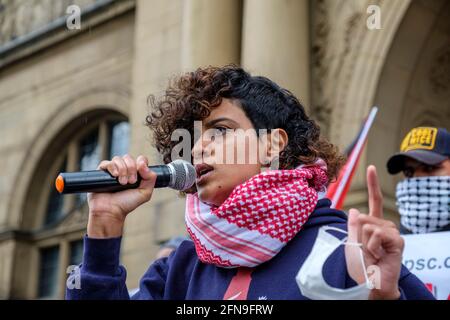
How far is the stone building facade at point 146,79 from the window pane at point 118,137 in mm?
22

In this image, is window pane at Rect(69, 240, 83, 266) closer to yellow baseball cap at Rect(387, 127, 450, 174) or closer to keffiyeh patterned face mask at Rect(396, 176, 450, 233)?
yellow baseball cap at Rect(387, 127, 450, 174)

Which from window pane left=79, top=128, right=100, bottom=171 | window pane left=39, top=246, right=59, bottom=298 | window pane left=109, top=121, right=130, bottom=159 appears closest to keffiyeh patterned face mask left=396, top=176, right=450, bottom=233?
window pane left=109, top=121, right=130, bottom=159

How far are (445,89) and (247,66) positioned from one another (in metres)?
2.10

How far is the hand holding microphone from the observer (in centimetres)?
196

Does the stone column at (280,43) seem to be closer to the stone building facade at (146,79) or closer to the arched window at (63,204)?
the stone building facade at (146,79)

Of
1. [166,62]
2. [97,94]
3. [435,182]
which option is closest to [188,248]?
[435,182]

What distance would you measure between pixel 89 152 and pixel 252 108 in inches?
399

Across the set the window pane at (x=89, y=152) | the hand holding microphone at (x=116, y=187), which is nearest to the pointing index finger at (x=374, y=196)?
the hand holding microphone at (x=116, y=187)

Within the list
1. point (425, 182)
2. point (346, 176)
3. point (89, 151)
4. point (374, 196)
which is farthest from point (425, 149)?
point (89, 151)

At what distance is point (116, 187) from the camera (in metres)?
2.01

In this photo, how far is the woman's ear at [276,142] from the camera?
2373 millimetres

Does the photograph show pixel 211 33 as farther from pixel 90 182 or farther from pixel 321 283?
pixel 321 283

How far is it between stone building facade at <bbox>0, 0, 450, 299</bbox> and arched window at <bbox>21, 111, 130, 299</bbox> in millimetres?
21

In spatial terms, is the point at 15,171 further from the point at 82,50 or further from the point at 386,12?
the point at 386,12
